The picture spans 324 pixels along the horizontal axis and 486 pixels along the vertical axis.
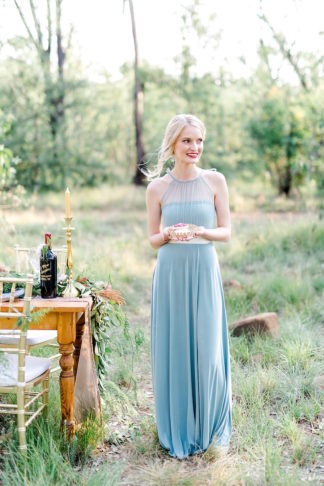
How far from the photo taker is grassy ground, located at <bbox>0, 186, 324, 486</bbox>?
124 inches

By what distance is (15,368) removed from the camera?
342 centimetres

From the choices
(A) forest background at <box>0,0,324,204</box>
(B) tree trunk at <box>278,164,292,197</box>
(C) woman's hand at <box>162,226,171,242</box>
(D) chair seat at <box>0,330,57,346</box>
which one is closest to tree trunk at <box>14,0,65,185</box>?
(A) forest background at <box>0,0,324,204</box>

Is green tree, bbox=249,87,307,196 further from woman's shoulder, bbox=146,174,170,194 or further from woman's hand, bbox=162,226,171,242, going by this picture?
woman's hand, bbox=162,226,171,242

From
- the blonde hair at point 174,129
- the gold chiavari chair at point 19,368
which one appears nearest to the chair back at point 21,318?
the gold chiavari chair at point 19,368

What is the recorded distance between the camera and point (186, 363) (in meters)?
3.39

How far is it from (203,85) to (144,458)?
15.1 meters

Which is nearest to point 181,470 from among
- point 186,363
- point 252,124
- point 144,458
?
point 144,458

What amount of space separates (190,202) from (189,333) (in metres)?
0.77

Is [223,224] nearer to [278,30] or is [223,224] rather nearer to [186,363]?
[186,363]

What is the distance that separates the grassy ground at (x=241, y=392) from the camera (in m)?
3.16

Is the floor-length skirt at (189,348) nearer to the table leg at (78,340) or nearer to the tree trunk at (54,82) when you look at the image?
the table leg at (78,340)

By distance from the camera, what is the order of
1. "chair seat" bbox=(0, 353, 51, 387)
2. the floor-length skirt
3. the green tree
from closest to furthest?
"chair seat" bbox=(0, 353, 51, 387), the floor-length skirt, the green tree

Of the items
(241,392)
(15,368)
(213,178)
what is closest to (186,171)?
(213,178)

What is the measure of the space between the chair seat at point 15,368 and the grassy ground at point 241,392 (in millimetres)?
335
